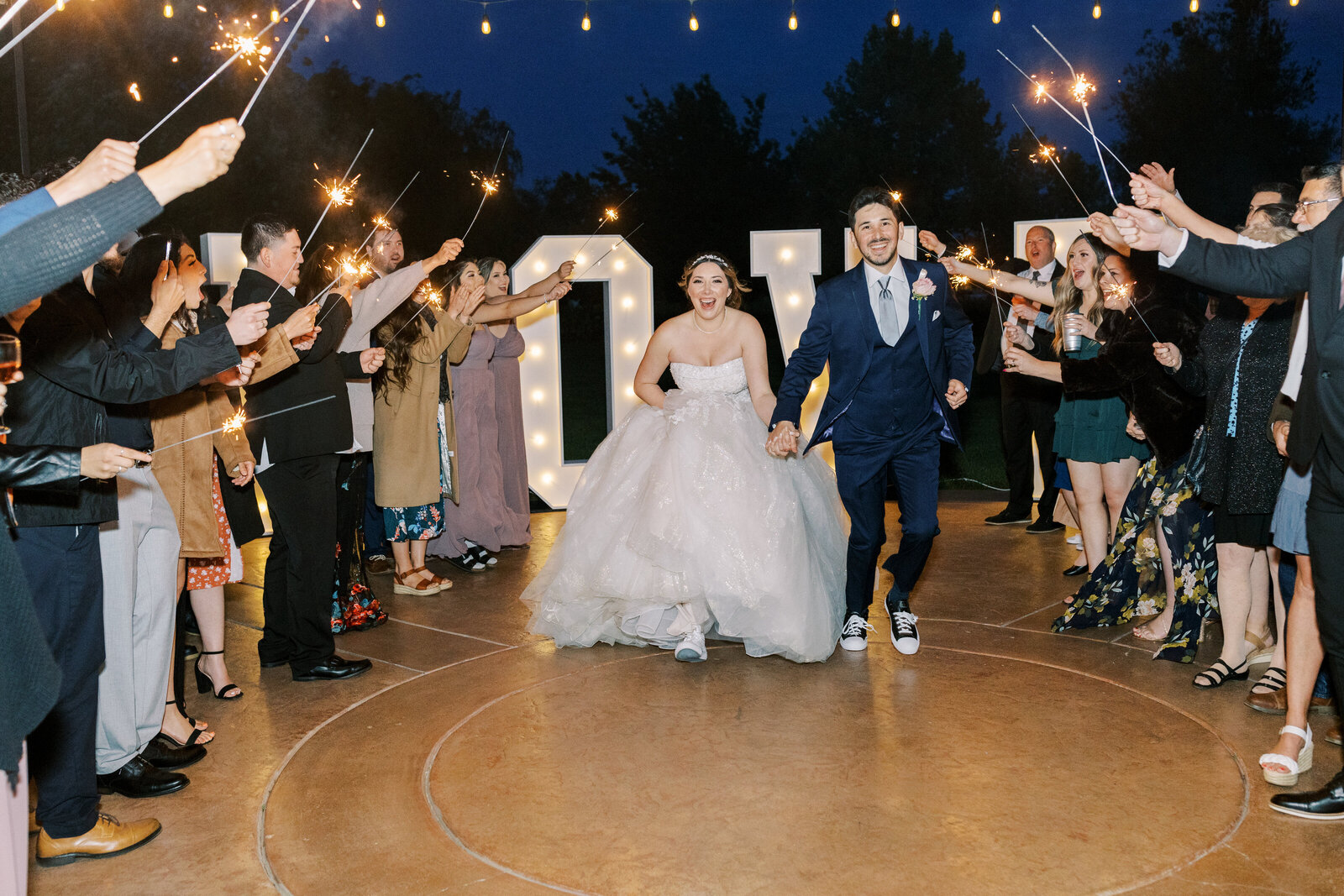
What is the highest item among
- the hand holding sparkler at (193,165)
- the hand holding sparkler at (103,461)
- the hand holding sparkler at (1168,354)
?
the hand holding sparkler at (193,165)

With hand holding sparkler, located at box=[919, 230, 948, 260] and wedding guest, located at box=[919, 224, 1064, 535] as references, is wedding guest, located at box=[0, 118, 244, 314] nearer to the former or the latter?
hand holding sparkler, located at box=[919, 230, 948, 260]

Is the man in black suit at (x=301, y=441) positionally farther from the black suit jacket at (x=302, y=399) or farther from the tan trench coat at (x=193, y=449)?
the tan trench coat at (x=193, y=449)

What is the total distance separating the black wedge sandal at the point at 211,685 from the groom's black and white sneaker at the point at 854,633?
2621 mm

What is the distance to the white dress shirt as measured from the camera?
15.3 ft

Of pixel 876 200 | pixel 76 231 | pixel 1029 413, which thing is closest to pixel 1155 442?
pixel 876 200

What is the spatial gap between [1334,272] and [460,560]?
5167mm

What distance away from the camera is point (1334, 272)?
105 inches

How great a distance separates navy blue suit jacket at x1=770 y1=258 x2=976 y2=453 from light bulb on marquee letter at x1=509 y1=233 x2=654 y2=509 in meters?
3.27

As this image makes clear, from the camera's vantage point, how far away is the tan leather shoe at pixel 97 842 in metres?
2.95

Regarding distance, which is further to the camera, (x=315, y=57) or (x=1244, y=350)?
(x=315, y=57)

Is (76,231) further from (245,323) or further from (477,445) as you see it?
(477,445)

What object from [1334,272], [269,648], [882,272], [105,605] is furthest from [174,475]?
[1334,272]

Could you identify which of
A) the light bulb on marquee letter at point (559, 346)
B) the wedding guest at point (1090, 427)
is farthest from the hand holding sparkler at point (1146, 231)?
the light bulb on marquee letter at point (559, 346)

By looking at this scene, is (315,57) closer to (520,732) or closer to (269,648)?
(269,648)
